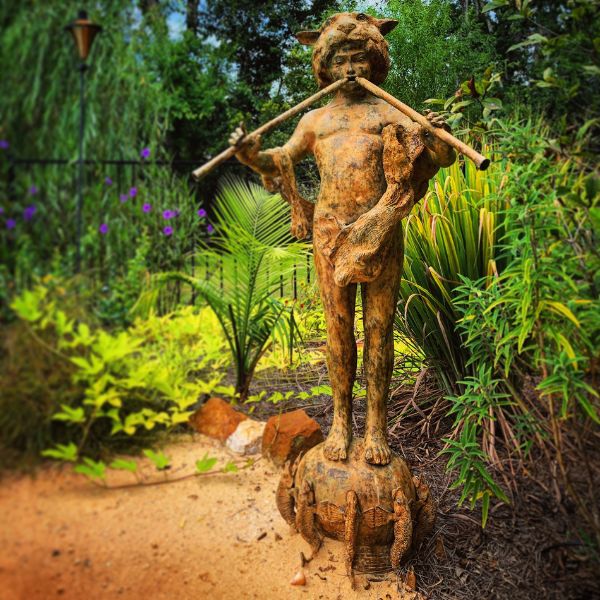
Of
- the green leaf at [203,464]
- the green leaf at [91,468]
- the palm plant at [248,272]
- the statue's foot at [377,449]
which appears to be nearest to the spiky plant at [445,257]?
the palm plant at [248,272]

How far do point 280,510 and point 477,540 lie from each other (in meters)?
0.68

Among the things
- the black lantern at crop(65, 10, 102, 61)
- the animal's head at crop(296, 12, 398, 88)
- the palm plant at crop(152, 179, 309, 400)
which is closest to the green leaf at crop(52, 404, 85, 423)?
the black lantern at crop(65, 10, 102, 61)

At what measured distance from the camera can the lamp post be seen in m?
0.86

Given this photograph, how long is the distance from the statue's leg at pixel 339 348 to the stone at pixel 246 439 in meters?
0.49

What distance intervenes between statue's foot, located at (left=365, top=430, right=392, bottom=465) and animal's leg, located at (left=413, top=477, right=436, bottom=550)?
144 millimetres

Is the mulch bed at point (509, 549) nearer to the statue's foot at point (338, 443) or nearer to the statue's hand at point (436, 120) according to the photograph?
the statue's foot at point (338, 443)

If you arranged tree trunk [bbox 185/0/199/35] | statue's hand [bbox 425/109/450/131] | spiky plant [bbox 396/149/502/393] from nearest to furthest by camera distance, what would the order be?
1. statue's hand [bbox 425/109/450/131]
2. spiky plant [bbox 396/149/502/393]
3. tree trunk [bbox 185/0/199/35]

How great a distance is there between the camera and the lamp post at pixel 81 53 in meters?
0.86

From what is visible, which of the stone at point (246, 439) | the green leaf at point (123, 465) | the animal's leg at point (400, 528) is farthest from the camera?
the stone at point (246, 439)

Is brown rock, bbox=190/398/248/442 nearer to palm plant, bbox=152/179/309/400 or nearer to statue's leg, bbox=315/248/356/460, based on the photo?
statue's leg, bbox=315/248/356/460

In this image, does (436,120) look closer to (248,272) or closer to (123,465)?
(123,465)

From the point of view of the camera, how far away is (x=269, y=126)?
138 cm

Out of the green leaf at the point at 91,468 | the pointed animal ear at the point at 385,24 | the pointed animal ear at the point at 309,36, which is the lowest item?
the green leaf at the point at 91,468

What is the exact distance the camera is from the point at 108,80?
95 cm
